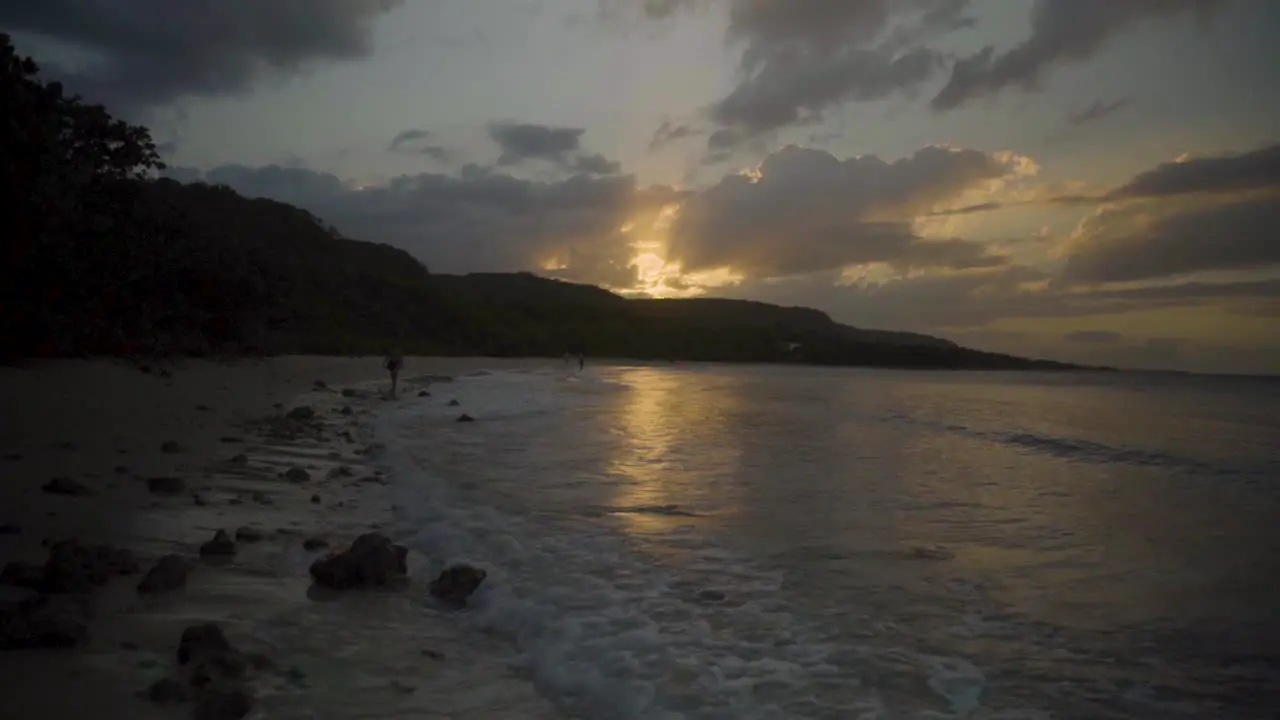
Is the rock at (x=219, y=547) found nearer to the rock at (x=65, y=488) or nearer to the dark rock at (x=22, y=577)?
the dark rock at (x=22, y=577)

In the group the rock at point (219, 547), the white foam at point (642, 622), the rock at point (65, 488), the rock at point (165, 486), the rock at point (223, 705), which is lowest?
the white foam at point (642, 622)

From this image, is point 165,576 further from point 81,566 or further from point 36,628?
point 36,628

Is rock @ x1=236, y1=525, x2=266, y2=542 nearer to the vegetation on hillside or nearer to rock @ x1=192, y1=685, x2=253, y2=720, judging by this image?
rock @ x1=192, y1=685, x2=253, y2=720

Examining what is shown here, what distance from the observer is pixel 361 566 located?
588 cm

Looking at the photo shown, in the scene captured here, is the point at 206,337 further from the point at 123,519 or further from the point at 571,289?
the point at 571,289

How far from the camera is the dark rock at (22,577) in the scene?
4.80 metres

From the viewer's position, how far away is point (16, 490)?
683 centimetres

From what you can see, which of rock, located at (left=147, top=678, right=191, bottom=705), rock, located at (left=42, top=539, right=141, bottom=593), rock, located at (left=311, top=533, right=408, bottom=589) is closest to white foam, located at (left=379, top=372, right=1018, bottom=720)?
rock, located at (left=311, top=533, right=408, bottom=589)

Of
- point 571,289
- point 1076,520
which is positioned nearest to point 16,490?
point 1076,520

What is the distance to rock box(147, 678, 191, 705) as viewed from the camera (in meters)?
3.65

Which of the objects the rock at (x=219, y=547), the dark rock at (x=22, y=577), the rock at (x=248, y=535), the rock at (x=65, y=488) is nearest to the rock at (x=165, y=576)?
the dark rock at (x=22, y=577)

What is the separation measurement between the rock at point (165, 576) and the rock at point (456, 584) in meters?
1.67

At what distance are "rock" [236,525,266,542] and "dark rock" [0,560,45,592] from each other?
1.79m

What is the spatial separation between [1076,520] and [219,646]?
951 cm
